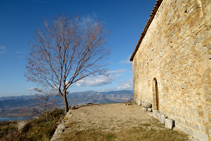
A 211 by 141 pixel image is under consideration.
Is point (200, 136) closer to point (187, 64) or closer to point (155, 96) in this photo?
point (187, 64)

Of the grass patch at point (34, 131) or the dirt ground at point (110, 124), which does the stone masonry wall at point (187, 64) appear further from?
the grass patch at point (34, 131)

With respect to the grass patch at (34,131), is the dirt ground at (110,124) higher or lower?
higher

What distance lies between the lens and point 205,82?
3.47 metres

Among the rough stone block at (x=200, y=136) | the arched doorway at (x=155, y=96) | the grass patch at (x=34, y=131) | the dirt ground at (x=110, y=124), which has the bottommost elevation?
the grass patch at (x=34, y=131)

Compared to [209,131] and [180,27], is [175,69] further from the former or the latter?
[209,131]

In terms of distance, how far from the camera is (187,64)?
4.24 meters

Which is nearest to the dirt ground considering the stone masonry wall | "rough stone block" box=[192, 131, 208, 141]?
the stone masonry wall

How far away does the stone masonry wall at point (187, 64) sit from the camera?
345cm

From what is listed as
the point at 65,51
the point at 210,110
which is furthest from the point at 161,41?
the point at 65,51

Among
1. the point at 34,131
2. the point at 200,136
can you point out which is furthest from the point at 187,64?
the point at 34,131

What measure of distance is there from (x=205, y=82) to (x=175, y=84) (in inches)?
65.1

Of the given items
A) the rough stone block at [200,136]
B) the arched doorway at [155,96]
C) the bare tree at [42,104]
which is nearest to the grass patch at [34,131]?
the bare tree at [42,104]

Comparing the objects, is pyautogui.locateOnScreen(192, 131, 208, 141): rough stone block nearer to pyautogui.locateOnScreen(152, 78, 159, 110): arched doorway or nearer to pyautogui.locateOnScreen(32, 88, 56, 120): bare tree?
pyautogui.locateOnScreen(152, 78, 159, 110): arched doorway

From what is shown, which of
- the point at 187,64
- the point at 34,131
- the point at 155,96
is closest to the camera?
the point at 187,64
